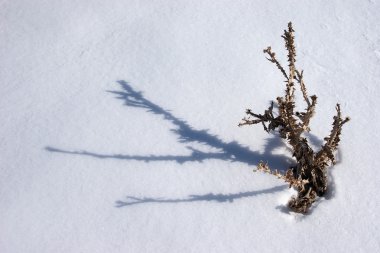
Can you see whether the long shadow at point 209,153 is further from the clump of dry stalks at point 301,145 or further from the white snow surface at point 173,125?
the clump of dry stalks at point 301,145

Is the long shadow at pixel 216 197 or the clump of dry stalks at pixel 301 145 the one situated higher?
the clump of dry stalks at pixel 301 145

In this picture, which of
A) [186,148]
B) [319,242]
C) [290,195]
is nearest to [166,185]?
[186,148]

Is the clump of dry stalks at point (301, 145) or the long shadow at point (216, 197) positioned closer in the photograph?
the clump of dry stalks at point (301, 145)

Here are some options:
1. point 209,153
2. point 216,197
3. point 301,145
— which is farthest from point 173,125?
point 301,145

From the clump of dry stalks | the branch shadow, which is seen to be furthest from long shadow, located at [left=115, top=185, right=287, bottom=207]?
the clump of dry stalks

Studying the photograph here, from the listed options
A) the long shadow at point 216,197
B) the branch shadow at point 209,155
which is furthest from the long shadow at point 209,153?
the long shadow at point 216,197

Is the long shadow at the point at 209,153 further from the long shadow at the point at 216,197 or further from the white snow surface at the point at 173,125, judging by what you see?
the long shadow at the point at 216,197

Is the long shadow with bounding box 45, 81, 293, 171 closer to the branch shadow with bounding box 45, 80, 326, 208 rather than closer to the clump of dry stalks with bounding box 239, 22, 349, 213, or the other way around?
the branch shadow with bounding box 45, 80, 326, 208

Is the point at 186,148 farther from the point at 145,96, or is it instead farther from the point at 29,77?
the point at 29,77
